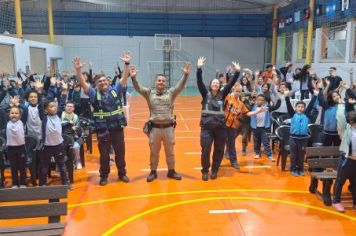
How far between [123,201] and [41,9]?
20.3 metres

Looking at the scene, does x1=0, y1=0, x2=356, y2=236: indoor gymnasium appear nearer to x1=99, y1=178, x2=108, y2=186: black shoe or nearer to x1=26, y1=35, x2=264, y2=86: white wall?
x1=99, y1=178, x2=108, y2=186: black shoe

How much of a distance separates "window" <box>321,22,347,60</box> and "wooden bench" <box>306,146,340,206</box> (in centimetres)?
1008

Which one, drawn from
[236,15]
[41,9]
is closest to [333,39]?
[236,15]

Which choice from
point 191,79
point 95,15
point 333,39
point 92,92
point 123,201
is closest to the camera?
point 123,201

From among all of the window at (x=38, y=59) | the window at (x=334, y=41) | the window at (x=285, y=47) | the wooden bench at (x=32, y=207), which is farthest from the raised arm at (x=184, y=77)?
the window at (x=285, y=47)

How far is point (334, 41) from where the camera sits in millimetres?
15312

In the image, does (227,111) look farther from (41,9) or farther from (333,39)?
(41,9)

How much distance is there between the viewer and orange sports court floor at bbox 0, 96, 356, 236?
14.9 ft

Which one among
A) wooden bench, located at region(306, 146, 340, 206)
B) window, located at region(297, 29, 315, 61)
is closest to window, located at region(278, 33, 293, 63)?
window, located at region(297, 29, 315, 61)

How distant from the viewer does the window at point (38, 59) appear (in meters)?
18.2

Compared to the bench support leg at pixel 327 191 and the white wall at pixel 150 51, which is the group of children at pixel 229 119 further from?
the white wall at pixel 150 51

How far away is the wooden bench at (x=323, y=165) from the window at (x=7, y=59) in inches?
508

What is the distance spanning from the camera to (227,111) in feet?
22.2

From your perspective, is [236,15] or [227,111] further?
[236,15]
